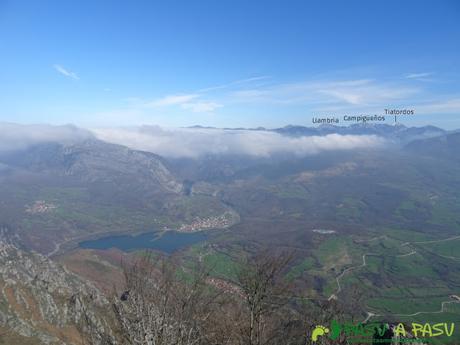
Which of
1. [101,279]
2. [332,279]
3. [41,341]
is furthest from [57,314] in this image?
[332,279]

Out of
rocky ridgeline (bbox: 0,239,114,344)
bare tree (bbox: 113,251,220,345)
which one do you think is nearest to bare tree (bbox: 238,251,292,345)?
bare tree (bbox: 113,251,220,345)

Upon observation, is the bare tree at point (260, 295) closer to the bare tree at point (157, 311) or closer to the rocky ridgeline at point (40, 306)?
the bare tree at point (157, 311)

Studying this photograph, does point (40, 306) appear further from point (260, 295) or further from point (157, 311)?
point (260, 295)

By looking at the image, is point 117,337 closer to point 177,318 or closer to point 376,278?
point 177,318

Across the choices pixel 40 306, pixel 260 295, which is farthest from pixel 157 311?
pixel 40 306

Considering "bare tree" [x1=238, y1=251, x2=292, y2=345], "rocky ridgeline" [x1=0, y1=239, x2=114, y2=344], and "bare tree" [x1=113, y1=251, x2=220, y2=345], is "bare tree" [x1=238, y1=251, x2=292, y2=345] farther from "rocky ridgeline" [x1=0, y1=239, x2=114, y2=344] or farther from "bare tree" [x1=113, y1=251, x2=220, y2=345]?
"rocky ridgeline" [x1=0, y1=239, x2=114, y2=344]

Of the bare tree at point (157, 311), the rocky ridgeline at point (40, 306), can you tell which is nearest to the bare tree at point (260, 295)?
the bare tree at point (157, 311)

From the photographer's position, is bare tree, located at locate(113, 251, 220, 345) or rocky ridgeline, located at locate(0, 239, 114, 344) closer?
bare tree, located at locate(113, 251, 220, 345)

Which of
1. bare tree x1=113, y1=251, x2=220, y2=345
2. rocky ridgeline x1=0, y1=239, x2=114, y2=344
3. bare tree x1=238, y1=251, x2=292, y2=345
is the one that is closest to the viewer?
bare tree x1=113, y1=251, x2=220, y2=345
